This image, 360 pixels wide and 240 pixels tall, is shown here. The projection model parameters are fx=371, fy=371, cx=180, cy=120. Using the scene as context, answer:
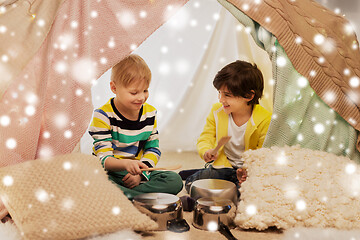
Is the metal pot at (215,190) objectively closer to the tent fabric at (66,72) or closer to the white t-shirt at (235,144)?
the white t-shirt at (235,144)

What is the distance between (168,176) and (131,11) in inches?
25.0

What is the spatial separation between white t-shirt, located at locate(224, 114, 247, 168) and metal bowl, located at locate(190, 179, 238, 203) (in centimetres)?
32

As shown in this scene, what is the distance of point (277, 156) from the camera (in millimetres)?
1271

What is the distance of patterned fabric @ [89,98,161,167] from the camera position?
1.39 metres

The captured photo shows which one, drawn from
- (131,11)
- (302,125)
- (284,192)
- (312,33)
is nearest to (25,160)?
(131,11)

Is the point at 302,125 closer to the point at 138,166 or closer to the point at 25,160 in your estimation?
the point at 138,166

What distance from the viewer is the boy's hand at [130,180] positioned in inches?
54.7

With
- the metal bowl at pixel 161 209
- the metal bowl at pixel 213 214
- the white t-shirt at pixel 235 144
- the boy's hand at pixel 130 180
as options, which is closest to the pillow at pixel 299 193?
the metal bowl at pixel 213 214

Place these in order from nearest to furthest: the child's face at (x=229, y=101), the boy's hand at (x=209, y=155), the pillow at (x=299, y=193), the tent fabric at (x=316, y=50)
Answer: the pillow at (x=299, y=193) < the tent fabric at (x=316, y=50) < the boy's hand at (x=209, y=155) < the child's face at (x=229, y=101)

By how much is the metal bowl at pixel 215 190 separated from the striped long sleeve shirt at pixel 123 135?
0.26 meters

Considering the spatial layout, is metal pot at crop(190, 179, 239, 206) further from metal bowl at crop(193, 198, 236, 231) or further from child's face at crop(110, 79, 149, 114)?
child's face at crop(110, 79, 149, 114)

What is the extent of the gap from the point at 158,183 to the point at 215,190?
269 millimetres

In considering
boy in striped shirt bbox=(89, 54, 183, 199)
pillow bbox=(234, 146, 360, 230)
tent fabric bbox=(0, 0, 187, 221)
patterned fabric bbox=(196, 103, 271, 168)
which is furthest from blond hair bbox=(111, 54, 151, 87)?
pillow bbox=(234, 146, 360, 230)

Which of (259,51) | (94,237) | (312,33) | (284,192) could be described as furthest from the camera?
(259,51)
